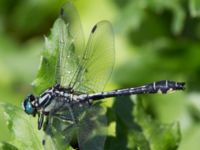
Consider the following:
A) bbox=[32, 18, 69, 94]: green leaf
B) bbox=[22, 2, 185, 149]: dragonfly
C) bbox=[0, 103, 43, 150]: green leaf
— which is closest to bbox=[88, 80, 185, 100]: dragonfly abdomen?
bbox=[22, 2, 185, 149]: dragonfly

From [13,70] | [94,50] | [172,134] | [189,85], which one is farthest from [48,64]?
[13,70]

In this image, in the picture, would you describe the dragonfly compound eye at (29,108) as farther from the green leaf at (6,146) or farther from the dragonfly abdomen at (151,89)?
the dragonfly abdomen at (151,89)

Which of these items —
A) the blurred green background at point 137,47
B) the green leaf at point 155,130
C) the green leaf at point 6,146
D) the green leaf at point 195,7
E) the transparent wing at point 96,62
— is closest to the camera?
the green leaf at point 6,146

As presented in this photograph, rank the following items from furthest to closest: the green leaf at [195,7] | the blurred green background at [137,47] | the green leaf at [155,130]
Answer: the blurred green background at [137,47] → the green leaf at [195,7] → the green leaf at [155,130]

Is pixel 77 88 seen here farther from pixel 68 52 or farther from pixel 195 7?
pixel 195 7

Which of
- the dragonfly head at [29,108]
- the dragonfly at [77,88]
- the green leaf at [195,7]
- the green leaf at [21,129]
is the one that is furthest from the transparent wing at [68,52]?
the green leaf at [195,7]

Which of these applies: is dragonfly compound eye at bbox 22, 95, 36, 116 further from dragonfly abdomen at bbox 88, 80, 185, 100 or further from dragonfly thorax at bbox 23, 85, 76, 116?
dragonfly abdomen at bbox 88, 80, 185, 100

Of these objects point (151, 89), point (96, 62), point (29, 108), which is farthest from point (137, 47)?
point (29, 108)
